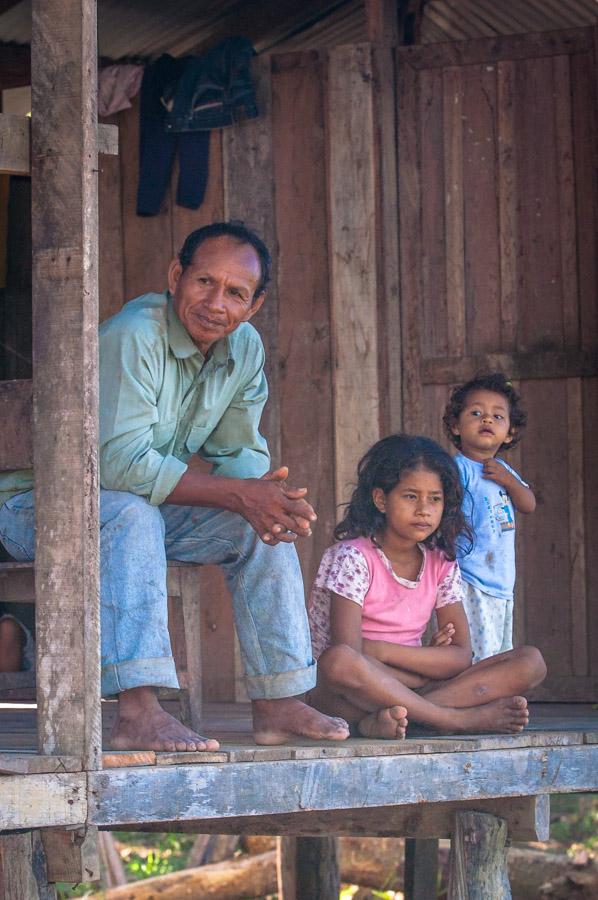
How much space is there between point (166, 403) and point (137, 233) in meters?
2.57

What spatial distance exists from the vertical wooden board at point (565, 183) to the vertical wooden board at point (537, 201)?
2 centimetres

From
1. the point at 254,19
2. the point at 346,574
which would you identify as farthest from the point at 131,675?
the point at 254,19

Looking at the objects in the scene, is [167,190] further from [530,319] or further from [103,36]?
[530,319]

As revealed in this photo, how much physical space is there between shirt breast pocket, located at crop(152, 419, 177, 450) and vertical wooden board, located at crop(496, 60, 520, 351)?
2482 mm

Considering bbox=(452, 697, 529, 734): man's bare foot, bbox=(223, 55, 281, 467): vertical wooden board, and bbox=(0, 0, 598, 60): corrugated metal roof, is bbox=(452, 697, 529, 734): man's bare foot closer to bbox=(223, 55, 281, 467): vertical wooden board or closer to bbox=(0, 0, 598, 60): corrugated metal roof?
bbox=(223, 55, 281, 467): vertical wooden board

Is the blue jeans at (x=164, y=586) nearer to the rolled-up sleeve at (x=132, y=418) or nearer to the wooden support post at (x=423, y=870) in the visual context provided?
the rolled-up sleeve at (x=132, y=418)

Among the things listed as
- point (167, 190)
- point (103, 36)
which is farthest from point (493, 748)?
point (103, 36)

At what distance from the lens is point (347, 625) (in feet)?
12.9

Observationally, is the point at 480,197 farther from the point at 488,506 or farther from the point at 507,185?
the point at 488,506

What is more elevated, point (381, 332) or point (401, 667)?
point (381, 332)

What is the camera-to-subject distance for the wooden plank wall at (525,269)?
5.77m

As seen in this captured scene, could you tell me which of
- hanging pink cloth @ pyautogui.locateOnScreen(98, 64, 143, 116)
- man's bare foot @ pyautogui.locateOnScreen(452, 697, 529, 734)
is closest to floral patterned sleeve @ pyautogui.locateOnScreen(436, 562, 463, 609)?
man's bare foot @ pyautogui.locateOnScreen(452, 697, 529, 734)

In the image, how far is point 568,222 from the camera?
584 centimetres

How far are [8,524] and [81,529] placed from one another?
0.68 m
